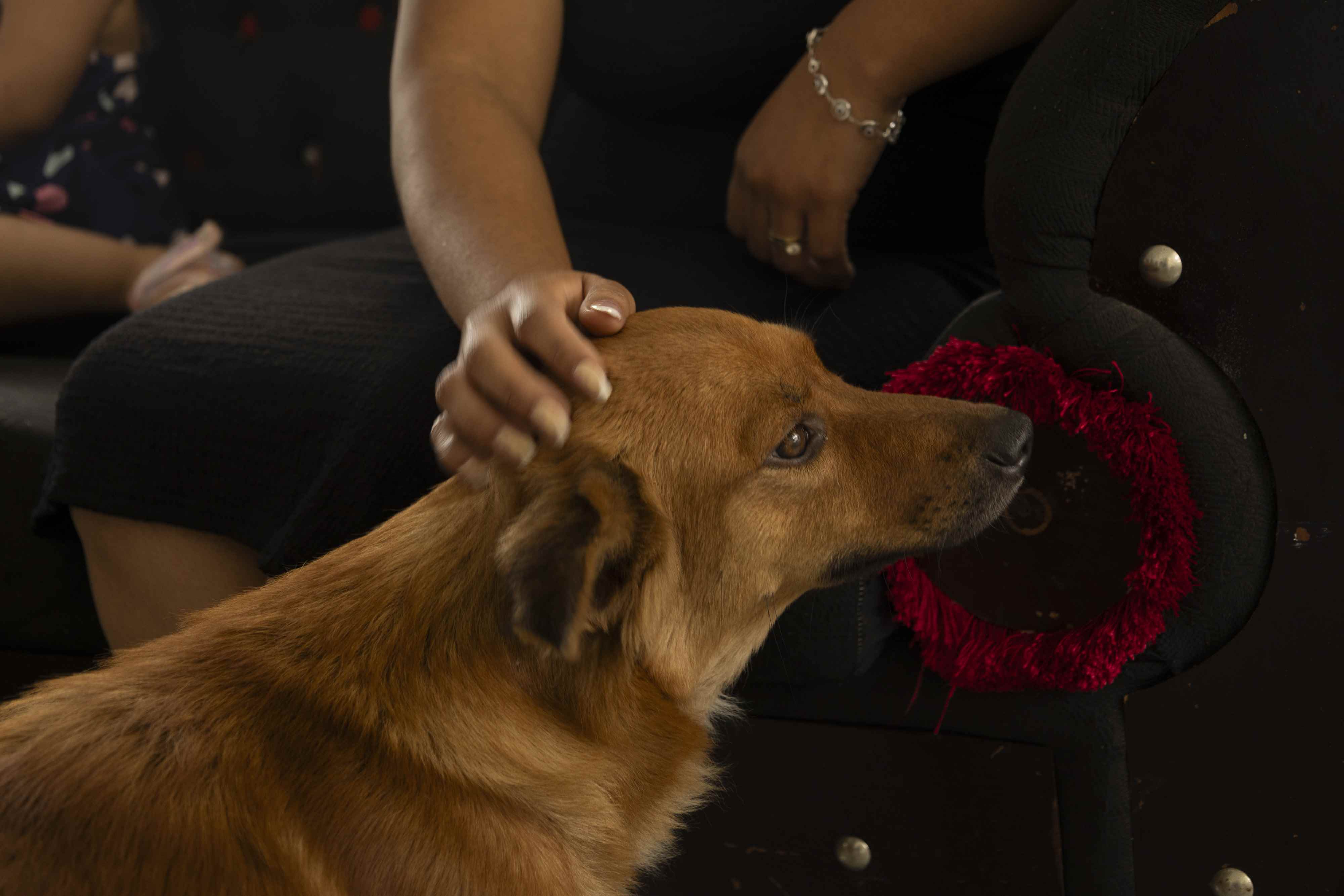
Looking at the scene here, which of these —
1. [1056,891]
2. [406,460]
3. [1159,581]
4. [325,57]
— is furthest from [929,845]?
[325,57]

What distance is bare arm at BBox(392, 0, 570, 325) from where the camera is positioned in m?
1.21

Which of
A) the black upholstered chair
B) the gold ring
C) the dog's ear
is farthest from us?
the gold ring

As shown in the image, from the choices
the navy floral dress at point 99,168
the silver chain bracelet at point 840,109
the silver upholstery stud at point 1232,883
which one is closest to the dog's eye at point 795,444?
the silver chain bracelet at point 840,109

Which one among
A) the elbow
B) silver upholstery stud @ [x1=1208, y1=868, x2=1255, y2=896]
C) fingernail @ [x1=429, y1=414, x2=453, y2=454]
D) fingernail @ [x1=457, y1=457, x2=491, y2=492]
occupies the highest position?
fingernail @ [x1=429, y1=414, x2=453, y2=454]

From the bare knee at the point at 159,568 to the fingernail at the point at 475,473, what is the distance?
44 cm

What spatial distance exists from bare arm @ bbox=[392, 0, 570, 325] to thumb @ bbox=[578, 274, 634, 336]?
7.8 inches

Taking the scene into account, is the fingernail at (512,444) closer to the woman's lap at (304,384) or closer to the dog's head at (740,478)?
the dog's head at (740,478)

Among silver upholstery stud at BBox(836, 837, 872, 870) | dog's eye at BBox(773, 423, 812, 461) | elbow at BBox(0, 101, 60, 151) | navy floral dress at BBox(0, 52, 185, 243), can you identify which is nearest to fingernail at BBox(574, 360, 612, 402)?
dog's eye at BBox(773, 423, 812, 461)

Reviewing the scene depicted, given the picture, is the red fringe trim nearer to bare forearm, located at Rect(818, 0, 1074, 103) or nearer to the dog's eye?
the dog's eye

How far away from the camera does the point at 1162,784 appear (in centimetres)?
106

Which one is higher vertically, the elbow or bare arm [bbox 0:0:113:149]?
bare arm [bbox 0:0:113:149]

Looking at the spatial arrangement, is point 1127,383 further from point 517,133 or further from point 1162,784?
point 517,133

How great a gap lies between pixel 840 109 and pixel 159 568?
105 cm

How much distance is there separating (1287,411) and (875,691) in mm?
531
